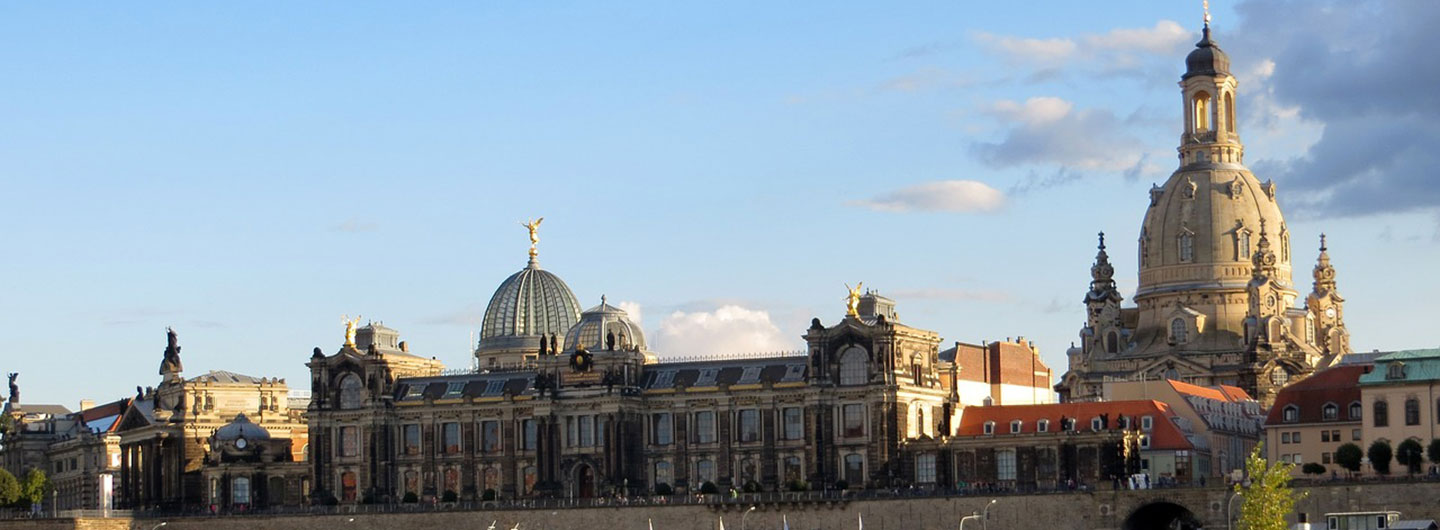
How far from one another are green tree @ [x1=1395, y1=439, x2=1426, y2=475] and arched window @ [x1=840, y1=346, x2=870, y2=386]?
37.4 metres

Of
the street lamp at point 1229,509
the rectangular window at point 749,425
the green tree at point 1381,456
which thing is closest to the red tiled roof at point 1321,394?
the green tree at point 1381,456

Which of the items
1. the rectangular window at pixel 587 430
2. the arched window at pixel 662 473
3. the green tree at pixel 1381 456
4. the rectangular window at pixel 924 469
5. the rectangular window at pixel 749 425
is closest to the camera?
the green tree at pixel 1381 456

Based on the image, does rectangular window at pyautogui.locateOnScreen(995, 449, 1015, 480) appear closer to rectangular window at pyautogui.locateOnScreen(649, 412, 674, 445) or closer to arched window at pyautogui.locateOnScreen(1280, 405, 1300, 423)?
arched window at pyautogui.locateOnScreen(1280, 405, 1300, 423)

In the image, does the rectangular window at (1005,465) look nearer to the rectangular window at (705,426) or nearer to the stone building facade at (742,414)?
the stone building facade at (742,414)

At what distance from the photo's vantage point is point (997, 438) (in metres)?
184

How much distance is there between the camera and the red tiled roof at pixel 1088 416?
183 meters

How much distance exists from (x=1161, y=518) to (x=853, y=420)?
22922 mm

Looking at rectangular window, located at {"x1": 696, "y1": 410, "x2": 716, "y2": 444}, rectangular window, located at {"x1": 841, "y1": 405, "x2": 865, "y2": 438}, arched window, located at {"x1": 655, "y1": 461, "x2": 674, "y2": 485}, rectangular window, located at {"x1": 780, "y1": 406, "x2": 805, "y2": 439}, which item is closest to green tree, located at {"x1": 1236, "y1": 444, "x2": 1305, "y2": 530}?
rectangular window, located at {"x1": 841, "y1": 405, "x2": 865, "y2": 438}

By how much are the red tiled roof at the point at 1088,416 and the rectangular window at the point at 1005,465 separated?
164 cm

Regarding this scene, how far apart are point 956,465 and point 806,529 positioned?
455 inches

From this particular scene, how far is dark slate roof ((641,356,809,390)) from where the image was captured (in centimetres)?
19338

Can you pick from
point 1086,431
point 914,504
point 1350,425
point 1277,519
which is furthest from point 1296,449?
point 1277,519

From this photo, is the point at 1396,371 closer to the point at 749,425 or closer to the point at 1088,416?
the point at 1088,416

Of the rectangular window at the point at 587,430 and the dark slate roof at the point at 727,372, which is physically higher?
the dark slate roof at the point at 727,372
